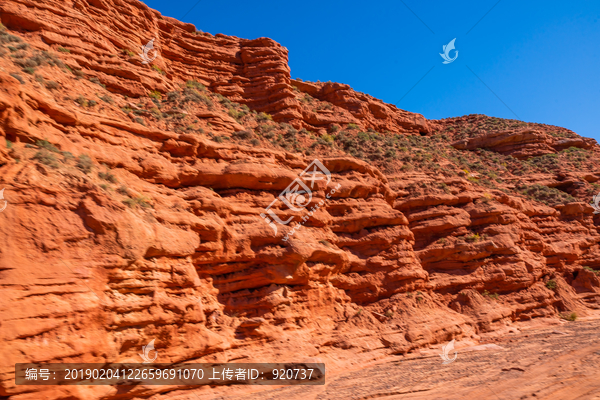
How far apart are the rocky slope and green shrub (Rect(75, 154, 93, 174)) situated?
0.05 metres

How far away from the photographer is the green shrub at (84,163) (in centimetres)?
898

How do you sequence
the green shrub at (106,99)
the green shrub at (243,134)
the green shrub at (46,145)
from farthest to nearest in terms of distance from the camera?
1. the green shrub at (243,134)
2. the green shrub at (106,99)
3. the green shrub at (46,145)

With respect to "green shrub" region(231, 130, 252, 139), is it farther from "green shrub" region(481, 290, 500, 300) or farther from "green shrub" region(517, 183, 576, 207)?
"green shrub" region(517, 183, 576, 207)

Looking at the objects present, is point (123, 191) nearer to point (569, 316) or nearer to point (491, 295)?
point (491, 295)

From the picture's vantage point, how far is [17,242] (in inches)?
275

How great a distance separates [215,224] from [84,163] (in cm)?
400

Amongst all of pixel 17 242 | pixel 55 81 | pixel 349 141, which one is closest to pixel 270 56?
pixel 349 141

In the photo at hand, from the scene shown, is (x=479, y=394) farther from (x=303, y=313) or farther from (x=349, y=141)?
(x=349, y=141)

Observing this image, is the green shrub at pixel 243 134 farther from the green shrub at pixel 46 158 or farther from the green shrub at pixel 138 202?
the green shrub at pixel 46 158

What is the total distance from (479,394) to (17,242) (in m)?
11.3

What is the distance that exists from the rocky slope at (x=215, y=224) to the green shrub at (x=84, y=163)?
5 cm

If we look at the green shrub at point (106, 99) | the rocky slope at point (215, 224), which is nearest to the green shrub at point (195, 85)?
the rocky slope at point (215, 224)

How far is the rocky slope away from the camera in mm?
7582

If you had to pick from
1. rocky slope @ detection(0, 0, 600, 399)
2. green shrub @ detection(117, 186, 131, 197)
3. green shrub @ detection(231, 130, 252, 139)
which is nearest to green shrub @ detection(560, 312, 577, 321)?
rocky slope @ detection(0, 0, 600, 399)
